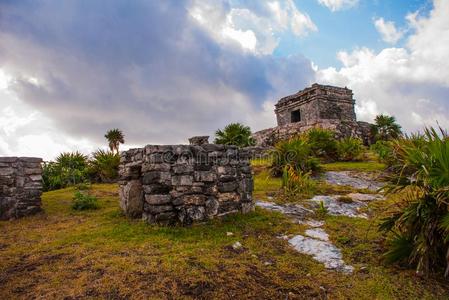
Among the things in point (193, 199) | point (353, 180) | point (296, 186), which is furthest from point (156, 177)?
point (353, 180)

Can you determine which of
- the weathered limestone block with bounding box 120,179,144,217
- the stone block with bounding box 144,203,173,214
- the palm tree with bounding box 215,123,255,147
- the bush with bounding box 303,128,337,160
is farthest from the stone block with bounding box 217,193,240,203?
the palm tree with bounding box 215,123,255,147

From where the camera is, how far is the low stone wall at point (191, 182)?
5.53 meters

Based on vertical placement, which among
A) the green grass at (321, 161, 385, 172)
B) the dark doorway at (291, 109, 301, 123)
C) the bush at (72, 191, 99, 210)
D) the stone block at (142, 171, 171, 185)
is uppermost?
the dark doorway at (291, 109, 301, 123)

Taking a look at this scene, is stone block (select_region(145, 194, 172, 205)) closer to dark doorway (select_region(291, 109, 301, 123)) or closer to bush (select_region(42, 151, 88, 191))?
bush (select_region(42, 151, 88, 191))

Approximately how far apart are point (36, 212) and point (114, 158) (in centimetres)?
654

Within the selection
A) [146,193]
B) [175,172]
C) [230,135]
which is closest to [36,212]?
[146,193]

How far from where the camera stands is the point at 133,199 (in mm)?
6527

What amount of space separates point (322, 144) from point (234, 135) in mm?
5936

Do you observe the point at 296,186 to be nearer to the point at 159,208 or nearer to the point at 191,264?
the point at 159,208

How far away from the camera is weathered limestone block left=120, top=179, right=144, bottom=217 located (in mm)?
6473

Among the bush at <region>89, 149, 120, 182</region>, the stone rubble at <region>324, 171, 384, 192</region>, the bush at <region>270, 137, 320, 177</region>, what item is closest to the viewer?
the stone rubble at <region>324, 171, 384, 192</region>

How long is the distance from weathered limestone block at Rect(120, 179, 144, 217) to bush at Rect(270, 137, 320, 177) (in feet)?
20.9

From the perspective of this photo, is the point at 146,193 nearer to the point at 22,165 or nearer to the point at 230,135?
the point at 22,165

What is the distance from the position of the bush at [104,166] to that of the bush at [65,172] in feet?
1.33
